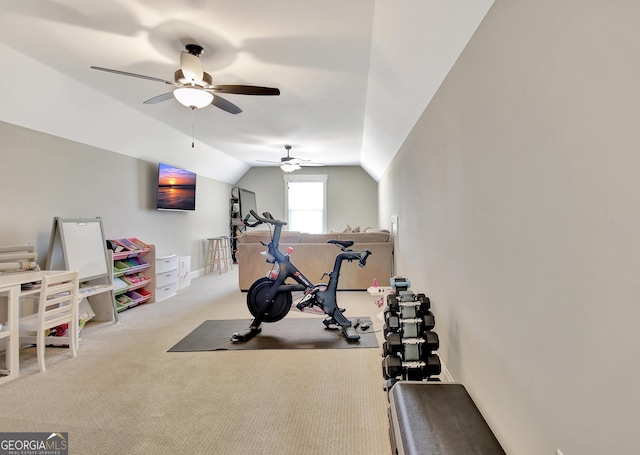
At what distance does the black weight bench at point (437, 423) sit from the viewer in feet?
3.54

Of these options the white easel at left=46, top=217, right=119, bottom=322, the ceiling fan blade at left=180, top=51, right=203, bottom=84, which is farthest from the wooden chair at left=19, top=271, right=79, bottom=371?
the ceiling fan blade at left=180, top=51, right=203, bottom=84

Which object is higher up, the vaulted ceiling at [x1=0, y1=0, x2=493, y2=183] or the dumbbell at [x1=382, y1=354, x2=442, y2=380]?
the vaulted ceiling at [x1=0, y1=0, x2=493, y2=183]

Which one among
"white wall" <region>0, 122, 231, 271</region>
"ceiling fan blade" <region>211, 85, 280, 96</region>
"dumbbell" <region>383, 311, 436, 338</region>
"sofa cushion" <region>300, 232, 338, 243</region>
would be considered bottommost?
"dumbbell" <region>383, 311, 436, 338</region>

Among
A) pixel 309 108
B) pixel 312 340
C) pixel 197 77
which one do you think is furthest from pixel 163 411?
pixel 309 108

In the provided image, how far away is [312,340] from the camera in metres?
2.98

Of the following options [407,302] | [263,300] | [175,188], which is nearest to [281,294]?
[263,300]

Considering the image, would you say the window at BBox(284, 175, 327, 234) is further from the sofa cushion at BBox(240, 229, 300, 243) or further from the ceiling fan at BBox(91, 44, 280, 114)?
the ceiling fan at BBox(91, 44, 280, 114)

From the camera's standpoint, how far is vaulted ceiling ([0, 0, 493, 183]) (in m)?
1.97

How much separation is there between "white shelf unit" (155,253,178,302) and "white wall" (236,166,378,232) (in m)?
3.85

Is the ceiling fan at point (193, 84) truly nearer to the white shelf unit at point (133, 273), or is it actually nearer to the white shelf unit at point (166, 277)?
the white shelf unit at point (133, 273)

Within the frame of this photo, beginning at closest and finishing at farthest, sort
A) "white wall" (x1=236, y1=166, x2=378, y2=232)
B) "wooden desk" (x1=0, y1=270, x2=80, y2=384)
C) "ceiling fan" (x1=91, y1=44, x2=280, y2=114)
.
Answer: "wooden desk" (x1=0, y1=270, x2=80, y2=384) < "ceiling fan" (x1=91, y1=44, x2=280, y2=114) < "white wall" (x1=236, y1=166, x2=378, y2=232)

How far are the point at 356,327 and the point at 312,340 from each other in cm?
55

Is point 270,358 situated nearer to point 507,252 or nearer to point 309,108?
point 507,252

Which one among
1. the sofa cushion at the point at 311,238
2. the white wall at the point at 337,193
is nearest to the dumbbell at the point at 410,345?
the sofa cushion at the point at 311,238
